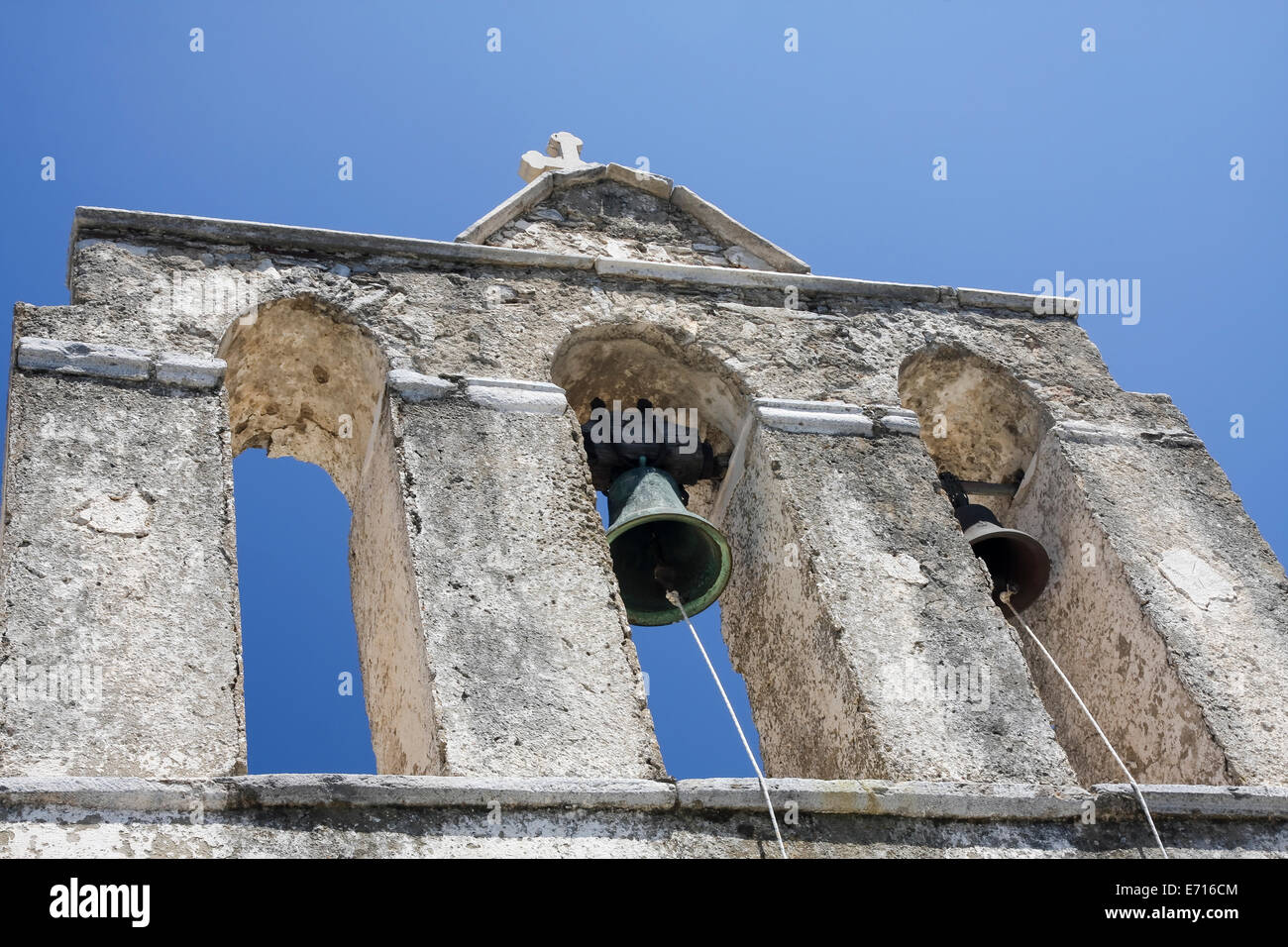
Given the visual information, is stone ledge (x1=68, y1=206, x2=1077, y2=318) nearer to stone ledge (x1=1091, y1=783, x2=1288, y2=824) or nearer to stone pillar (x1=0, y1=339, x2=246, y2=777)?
Result: stone pillar (x1=0, y1=339, x2=246, y2=777)

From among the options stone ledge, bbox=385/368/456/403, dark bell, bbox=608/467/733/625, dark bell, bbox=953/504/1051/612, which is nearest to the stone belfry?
stone ledge, bbox=385/368/456/403

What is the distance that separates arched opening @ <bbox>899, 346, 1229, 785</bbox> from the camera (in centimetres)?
667

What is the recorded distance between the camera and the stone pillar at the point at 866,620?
602 centimetres

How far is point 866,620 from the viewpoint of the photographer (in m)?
6.37

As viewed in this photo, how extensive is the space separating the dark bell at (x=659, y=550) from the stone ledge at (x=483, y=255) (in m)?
0.99

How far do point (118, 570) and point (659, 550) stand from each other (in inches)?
86.0

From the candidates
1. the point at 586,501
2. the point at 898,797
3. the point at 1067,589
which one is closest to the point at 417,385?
the point at 586,501

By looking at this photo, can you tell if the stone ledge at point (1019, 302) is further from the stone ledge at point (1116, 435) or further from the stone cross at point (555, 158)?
the stone cross at point (555, 158)

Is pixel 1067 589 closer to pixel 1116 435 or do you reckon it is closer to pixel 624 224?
pixel 1116 435

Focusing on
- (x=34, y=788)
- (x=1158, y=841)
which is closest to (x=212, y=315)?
(x=34, y=788)

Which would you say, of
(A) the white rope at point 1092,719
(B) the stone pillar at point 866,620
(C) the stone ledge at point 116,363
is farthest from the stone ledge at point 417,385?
(A) the white rope at point 1092,719

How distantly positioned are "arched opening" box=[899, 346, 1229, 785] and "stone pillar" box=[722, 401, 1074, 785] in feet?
2.08
